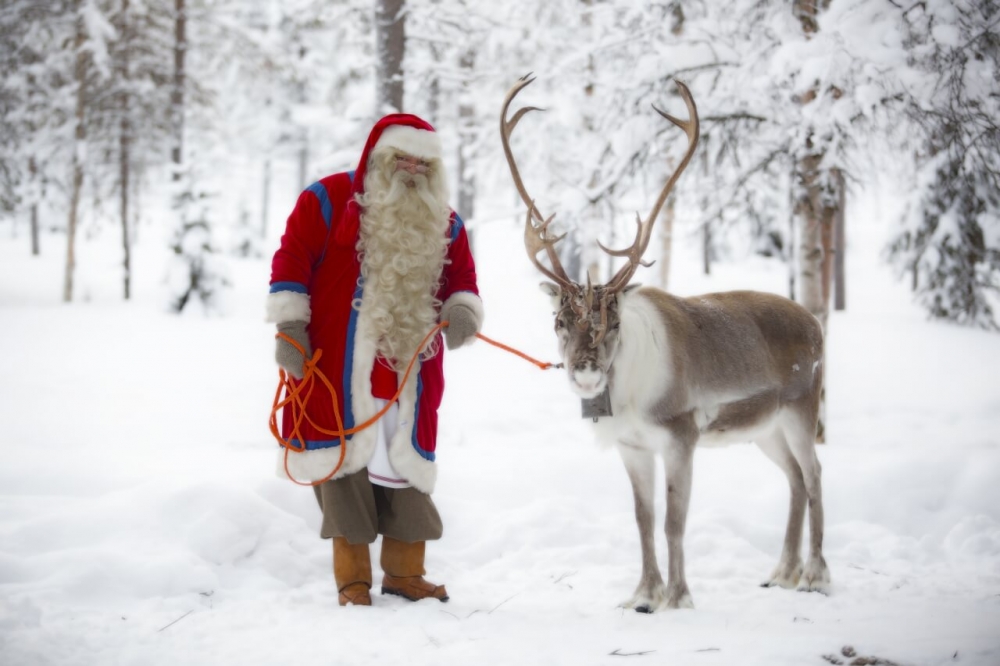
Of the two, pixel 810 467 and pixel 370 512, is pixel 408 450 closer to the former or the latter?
pixel 370 512

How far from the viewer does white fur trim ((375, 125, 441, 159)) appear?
12.2ft

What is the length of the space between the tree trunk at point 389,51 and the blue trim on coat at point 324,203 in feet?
15.8

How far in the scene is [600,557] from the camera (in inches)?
173

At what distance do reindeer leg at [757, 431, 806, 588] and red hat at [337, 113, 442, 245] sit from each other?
8.30 ft

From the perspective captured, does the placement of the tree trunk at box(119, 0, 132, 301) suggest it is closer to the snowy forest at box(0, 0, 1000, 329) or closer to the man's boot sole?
the snowy forest at box(0, 0, 1000, 329)

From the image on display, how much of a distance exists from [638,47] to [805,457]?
486 centimetres

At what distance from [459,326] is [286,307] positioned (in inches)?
32.5

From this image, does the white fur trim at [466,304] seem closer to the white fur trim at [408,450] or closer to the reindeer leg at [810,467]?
the white fur trim at [408,450]

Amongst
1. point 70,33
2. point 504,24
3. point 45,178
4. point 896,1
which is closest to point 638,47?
point 896,1

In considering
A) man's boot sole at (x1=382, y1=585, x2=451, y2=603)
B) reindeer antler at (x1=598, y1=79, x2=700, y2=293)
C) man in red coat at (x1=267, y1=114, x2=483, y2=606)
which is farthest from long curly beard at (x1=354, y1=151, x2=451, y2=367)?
man's boot sole at (x1=382, y1=585, x2=451, y2=603)

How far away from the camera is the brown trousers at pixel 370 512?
3557mm

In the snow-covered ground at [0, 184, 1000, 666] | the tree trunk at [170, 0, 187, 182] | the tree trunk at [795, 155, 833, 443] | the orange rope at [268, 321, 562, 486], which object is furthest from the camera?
the tree trunk at [170, 0, 187, 182]

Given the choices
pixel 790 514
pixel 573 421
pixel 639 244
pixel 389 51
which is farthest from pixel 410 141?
pixel 389 51

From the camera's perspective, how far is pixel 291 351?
349 cm
